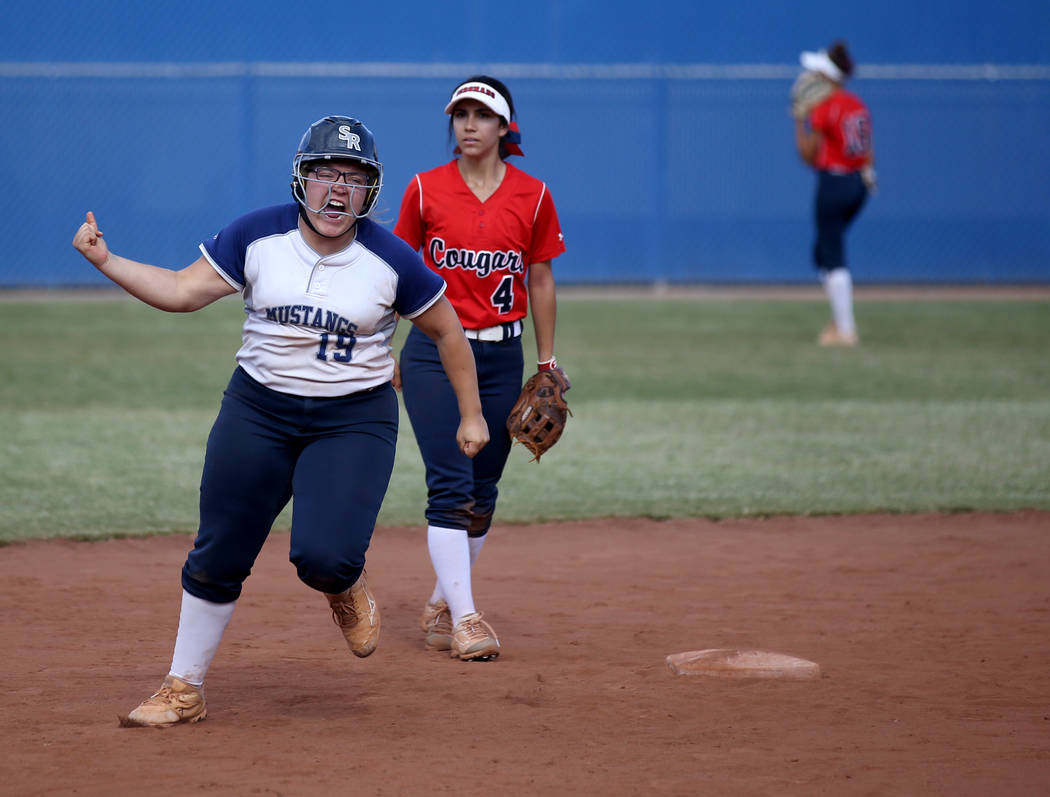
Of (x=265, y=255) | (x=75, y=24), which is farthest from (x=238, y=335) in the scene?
(x=265, y=255)

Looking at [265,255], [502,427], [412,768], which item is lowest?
[412,768]

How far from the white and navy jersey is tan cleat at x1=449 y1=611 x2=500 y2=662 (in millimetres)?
1223

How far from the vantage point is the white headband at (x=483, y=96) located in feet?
16.9

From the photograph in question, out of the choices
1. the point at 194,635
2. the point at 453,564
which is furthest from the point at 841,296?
the point at 194,635

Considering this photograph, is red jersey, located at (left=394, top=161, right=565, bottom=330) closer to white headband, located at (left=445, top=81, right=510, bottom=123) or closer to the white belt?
the white belt

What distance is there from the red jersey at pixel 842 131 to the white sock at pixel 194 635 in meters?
11.3

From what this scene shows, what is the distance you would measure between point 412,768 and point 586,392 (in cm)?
808

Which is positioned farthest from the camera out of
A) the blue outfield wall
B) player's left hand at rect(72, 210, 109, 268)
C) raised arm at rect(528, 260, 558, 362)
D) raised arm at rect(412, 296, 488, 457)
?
the blue outfield wall

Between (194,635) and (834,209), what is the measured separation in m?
11.3

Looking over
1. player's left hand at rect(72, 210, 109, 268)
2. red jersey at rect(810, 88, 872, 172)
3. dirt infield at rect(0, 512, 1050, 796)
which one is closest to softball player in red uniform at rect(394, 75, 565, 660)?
dirt infield at rect(0, 512, 1050, 796)

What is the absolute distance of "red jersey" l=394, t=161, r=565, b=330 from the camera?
17.2 feet

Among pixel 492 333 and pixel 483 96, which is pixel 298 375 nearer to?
pixel 492 333

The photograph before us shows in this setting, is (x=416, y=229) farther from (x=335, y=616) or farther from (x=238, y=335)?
(x=238, y=335)

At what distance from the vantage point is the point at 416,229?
5.33 meters
